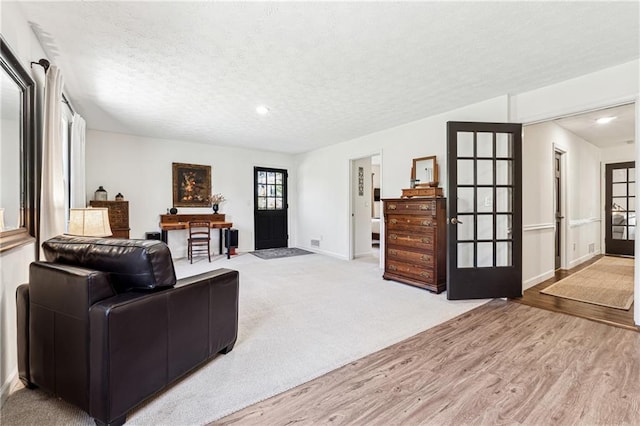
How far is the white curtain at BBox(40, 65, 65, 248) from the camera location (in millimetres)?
2178

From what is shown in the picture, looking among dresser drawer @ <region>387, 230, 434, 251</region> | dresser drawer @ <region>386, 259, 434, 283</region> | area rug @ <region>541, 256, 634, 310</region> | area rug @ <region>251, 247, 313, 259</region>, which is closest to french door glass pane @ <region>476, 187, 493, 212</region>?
dresser drawer @ <region>387, 230, 434, 251</region>

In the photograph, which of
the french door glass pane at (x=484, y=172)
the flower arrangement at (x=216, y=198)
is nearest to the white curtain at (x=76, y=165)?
the flower arrangement at (x=216, y=198)

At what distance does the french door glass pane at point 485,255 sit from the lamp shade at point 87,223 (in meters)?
3.99

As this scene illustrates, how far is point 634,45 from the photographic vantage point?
7.98 ft

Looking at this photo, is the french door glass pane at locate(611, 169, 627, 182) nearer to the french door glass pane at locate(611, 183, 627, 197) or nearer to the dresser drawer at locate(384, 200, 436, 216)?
Answer: the french door glass pane at locate(611, 183, 627, 197)

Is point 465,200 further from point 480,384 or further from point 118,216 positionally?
point 118,216

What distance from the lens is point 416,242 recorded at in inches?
155

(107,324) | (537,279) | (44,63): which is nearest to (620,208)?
(537,279)

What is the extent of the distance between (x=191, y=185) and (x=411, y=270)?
4.66m

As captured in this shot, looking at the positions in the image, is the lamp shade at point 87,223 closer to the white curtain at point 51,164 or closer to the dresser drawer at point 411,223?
the white curtain at point 51,164

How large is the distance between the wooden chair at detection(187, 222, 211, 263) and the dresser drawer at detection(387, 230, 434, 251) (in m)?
3.37

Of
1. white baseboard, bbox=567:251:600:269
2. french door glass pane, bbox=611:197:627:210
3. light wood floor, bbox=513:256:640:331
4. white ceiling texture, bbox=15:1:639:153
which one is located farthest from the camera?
french door glass pane, bbox=611:197:627:210

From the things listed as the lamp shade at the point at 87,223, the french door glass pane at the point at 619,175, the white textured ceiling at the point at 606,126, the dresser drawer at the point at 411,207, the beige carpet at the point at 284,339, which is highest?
the white textured ceiling at the point at 606,126

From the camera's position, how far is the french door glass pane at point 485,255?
3.54m
